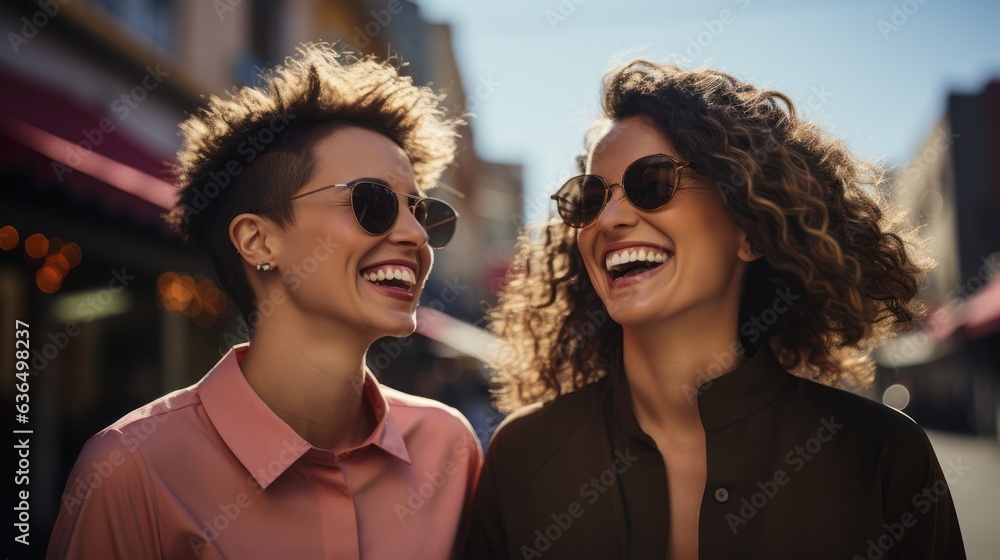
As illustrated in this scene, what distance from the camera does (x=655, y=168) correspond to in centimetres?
260

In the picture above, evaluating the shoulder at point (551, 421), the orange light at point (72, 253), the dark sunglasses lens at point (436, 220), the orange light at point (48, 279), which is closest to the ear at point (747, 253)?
the shoulder at point (551, 421)

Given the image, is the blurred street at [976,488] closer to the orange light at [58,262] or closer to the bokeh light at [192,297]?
the bokeh light at [192,297]

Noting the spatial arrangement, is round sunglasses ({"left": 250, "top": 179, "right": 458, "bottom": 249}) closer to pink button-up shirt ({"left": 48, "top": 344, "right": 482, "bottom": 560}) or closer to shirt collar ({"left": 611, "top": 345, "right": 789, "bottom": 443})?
pink button-up shirt ({"left": 48, "top": 344, "right": 482, "bottom": 560})

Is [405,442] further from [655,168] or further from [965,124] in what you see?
[965,124]

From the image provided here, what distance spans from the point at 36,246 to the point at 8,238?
0.32 m

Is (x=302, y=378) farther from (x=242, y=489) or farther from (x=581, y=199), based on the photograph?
(x=581, y=199)

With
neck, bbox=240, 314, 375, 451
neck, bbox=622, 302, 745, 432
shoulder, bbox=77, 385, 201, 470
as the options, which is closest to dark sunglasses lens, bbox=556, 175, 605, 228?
neck, bbox=622, 302, 745, 432

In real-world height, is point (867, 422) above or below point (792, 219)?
below

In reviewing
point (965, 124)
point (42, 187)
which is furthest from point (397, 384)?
point (965, 124)

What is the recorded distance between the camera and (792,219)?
107 inches

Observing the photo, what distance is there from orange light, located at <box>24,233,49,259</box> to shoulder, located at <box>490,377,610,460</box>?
11.0 feet

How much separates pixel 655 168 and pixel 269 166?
4.90 ft

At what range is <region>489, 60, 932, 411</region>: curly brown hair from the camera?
262 cm

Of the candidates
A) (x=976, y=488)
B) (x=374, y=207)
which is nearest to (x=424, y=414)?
(x=374, y=207)
